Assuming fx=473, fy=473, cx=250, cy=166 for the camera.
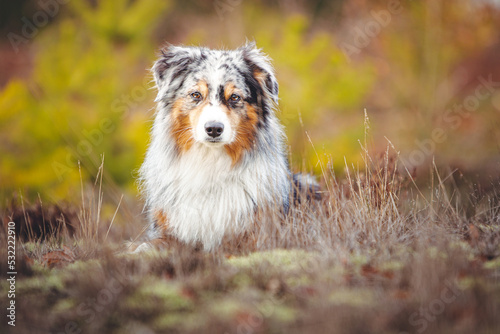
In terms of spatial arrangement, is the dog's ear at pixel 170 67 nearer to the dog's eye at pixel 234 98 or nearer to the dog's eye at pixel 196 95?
the dog's eye at pixel 196 95

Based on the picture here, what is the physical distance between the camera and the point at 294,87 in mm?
9266

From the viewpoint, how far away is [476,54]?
1147cm

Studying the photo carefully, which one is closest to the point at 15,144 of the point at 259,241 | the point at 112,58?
the point at 112,58

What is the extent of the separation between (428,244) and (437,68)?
8.47 metres

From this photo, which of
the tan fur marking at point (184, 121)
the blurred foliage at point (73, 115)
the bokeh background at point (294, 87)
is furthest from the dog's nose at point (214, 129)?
the blurred foliage at point (73, 115)

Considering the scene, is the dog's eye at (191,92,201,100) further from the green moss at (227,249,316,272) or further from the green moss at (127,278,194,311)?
the green moss at (127,278,194,311)

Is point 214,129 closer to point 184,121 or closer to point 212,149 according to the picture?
point 212,149

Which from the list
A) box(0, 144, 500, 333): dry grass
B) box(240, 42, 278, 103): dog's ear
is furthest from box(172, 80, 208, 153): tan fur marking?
box(0, 144, 500, 333): dry grass

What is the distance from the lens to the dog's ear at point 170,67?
177 inches

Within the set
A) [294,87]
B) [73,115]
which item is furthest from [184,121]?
[294,87]

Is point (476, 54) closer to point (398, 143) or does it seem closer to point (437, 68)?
point (437, 68)

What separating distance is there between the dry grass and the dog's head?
2.75 ft

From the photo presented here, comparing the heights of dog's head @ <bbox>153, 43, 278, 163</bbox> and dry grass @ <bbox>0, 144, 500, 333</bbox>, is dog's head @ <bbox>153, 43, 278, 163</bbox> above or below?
above

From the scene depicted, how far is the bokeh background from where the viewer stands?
311 inches
